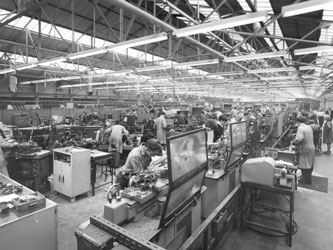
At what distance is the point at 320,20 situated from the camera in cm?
404

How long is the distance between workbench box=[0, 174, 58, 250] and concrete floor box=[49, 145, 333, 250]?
29.0 inches

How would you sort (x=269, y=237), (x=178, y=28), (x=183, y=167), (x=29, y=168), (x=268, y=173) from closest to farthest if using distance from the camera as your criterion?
1. (x=183, y=167)
2. (x=268, y=173)
3. (x=269, y=237)
4. (x=29, y=168)
5. (x=178, y=28)

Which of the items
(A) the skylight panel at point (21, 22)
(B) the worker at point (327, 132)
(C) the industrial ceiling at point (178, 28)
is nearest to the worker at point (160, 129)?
(C) the industrial ceiling at point (178, 28)

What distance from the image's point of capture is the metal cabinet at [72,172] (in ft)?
12.2

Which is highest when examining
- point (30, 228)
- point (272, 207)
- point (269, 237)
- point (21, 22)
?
point (21, 22)

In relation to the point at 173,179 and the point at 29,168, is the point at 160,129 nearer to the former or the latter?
the point at 29,168

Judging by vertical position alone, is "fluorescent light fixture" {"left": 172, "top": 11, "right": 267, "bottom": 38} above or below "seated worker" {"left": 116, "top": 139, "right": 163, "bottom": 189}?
above

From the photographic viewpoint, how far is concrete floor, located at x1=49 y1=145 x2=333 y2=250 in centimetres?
269

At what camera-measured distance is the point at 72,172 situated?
3695 mm

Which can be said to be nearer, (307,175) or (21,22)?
(307,175)

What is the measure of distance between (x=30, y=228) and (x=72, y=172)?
74.5 inches

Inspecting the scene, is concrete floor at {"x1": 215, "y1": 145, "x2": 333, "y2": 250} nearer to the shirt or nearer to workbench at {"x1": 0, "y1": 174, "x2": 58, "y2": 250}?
the shirt

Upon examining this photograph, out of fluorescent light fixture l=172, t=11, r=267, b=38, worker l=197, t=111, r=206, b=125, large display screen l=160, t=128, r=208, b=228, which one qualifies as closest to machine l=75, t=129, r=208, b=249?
large display screen l=160, t=128, r=208, b=228

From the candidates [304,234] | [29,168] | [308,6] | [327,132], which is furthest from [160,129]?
[327,132]
